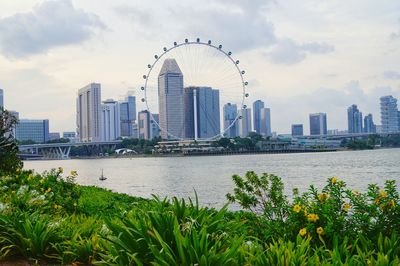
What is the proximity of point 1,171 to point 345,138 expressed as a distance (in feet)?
502

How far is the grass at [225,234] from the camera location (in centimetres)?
445

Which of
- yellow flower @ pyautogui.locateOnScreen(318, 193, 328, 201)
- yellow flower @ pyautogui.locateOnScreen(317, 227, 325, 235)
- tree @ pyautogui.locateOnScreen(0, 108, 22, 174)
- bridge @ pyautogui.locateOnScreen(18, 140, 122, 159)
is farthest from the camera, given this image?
bridge @ pyautogui.locateOnScreen(18, 140, 122, 159)

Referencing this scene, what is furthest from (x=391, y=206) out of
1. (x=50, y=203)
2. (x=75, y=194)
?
(x=75, y=194)

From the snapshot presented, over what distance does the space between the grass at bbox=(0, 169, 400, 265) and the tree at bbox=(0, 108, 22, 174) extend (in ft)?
27.2

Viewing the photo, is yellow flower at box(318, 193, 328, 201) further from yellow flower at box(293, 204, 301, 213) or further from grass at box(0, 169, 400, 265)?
yellow flower at box(293, 204, 301, 213)

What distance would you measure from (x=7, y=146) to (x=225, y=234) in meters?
12.3

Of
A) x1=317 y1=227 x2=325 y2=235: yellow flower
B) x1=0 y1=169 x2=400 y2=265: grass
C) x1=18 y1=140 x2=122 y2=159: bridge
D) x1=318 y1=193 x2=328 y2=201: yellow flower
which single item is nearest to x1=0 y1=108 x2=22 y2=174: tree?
x1=0 y1=169 x2=400 y2=265: grass

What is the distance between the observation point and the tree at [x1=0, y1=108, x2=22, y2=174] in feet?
49.7

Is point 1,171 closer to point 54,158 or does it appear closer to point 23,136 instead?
point 54,158

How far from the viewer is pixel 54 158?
468 ft

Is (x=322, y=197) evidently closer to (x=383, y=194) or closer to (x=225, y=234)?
(x=383, y=194)

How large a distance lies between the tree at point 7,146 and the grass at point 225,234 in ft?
27.2

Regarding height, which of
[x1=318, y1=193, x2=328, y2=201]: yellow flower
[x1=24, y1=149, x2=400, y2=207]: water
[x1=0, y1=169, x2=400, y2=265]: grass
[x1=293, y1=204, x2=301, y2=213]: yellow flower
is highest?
[x1=318, y1=193, x2=328, y2=201]: yellow flower

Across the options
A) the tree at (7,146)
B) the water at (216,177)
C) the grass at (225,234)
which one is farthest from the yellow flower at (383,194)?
the tree at (7,146)
